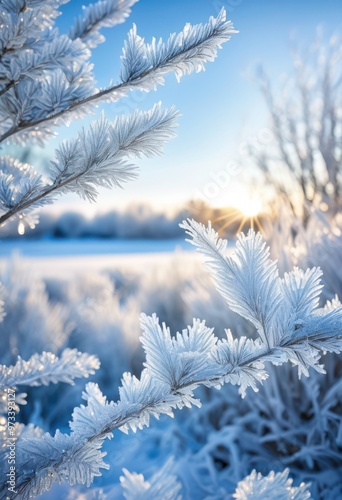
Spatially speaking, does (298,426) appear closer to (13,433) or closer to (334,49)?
(13,433)

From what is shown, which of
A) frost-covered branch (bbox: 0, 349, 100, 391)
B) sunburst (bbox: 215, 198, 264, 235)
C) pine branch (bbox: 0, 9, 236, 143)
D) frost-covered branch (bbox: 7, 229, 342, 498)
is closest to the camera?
frost-covered branch (bbox: 7, 229, 342, 498)

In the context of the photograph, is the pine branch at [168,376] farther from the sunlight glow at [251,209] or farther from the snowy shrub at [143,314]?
the sunlight glow at [251,209]

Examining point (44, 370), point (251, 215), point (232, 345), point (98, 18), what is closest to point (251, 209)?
point (251, 215)

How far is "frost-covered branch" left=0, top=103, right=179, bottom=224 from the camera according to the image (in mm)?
810

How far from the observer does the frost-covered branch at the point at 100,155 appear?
0.81m

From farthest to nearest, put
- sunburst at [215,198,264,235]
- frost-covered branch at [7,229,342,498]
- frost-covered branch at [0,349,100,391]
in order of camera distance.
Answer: sunburst at [215,198,264,235] < frost-covered branch at [0,349,100,391] < frost-covered branch at [7,229,342,498]

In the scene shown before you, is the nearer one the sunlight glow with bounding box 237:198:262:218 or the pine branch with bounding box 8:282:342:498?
the pine branch with bounding box 8:282:342:498

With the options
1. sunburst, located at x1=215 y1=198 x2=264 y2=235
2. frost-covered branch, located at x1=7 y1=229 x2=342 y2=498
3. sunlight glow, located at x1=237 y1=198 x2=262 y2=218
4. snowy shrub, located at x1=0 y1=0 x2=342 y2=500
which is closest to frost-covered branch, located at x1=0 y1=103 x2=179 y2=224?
snowy shrub, located at x1=0 y1=0 x2=342 y2=500

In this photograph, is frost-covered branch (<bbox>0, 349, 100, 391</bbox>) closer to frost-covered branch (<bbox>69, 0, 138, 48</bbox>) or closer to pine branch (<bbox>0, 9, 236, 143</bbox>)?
pine branch (<bbox>0, 9, 236, 143</bbox>)

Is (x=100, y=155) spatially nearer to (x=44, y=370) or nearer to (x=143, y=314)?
(x=143, y=314)

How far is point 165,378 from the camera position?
69 centimetres

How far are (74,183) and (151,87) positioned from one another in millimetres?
239

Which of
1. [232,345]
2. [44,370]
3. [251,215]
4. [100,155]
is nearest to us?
[232,345]

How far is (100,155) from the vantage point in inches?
32.3
